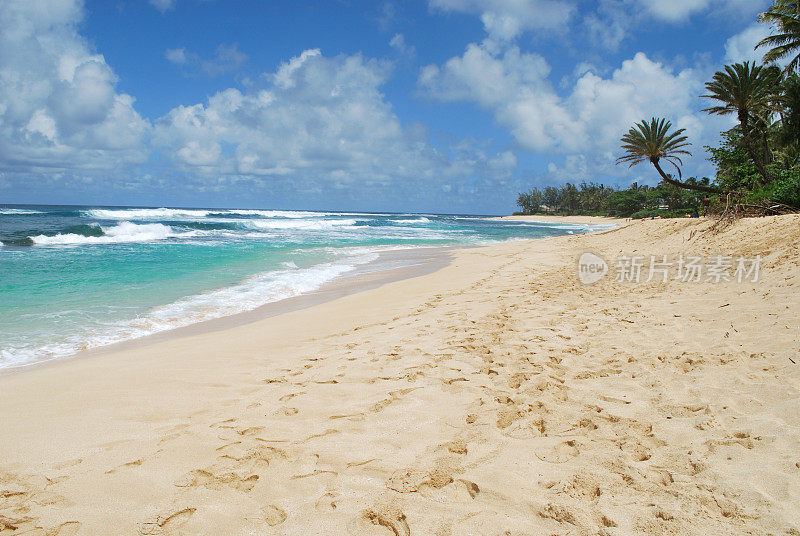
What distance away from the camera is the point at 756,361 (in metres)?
3.68

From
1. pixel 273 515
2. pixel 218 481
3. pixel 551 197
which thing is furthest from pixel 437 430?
pixel 551 197

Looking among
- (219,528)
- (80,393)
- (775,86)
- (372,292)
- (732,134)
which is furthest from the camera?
(732,134)

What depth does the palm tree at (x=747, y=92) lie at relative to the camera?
20.8m

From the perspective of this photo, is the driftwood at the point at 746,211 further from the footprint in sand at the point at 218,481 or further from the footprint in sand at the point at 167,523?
the footprint in sand at the point at 167,523

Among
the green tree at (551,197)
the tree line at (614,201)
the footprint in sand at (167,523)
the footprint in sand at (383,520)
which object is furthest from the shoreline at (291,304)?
the green tree at (551,197)

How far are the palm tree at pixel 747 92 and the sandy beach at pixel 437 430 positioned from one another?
21492 mm

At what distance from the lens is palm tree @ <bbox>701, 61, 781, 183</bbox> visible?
2083 centimetres

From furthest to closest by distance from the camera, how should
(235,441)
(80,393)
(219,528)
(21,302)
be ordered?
(21,302) → (80,393) → (235,441) → (219,528)

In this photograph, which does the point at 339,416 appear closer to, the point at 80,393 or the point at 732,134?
the point at 80,393

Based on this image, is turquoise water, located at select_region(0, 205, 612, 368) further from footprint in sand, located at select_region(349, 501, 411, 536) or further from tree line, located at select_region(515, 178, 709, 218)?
tree line, located at select_region(515, 178, 709, 218)

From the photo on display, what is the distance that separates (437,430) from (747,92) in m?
27.3

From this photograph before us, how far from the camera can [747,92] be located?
20.9 m

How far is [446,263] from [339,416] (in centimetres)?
1227

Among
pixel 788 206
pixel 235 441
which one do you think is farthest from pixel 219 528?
pixel 788 206
